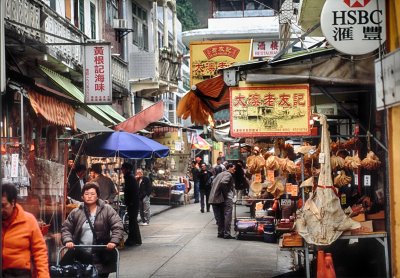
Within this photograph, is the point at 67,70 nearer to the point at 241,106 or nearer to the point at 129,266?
the point at 129,266

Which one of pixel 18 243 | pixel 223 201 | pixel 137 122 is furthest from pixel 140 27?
pixel 18 243

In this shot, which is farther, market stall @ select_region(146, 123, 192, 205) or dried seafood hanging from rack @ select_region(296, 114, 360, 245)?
market stall @ select_region(146, 123, 192, 205)

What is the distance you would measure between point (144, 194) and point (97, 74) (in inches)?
205

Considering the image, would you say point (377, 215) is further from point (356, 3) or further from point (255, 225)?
point (255, 225)

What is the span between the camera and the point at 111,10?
29.3 metres

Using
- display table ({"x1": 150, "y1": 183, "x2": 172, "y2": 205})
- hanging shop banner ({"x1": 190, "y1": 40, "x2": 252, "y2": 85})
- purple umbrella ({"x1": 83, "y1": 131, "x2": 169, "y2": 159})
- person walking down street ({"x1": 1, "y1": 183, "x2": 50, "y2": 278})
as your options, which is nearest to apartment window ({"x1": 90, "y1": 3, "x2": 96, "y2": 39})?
display table ({"x1": 150, "y1": 183, "x2": 172, "y2": 205})

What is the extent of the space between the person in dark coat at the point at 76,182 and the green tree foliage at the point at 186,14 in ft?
134

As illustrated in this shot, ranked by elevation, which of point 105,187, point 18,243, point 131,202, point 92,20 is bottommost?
point 131,202

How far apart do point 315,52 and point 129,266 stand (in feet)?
19.6

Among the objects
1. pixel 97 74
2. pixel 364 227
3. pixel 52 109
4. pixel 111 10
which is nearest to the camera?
pixel 364 227

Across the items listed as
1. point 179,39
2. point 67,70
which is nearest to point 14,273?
point 67,70

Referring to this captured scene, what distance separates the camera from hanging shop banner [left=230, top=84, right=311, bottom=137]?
33.3ft

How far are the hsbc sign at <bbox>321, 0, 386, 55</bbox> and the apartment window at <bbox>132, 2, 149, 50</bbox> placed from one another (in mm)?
23859

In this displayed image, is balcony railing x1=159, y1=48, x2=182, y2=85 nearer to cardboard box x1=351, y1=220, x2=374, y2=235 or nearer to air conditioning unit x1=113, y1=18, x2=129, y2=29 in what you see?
air conditioning unit x1=113, y1=18, x2=129, y2=29
